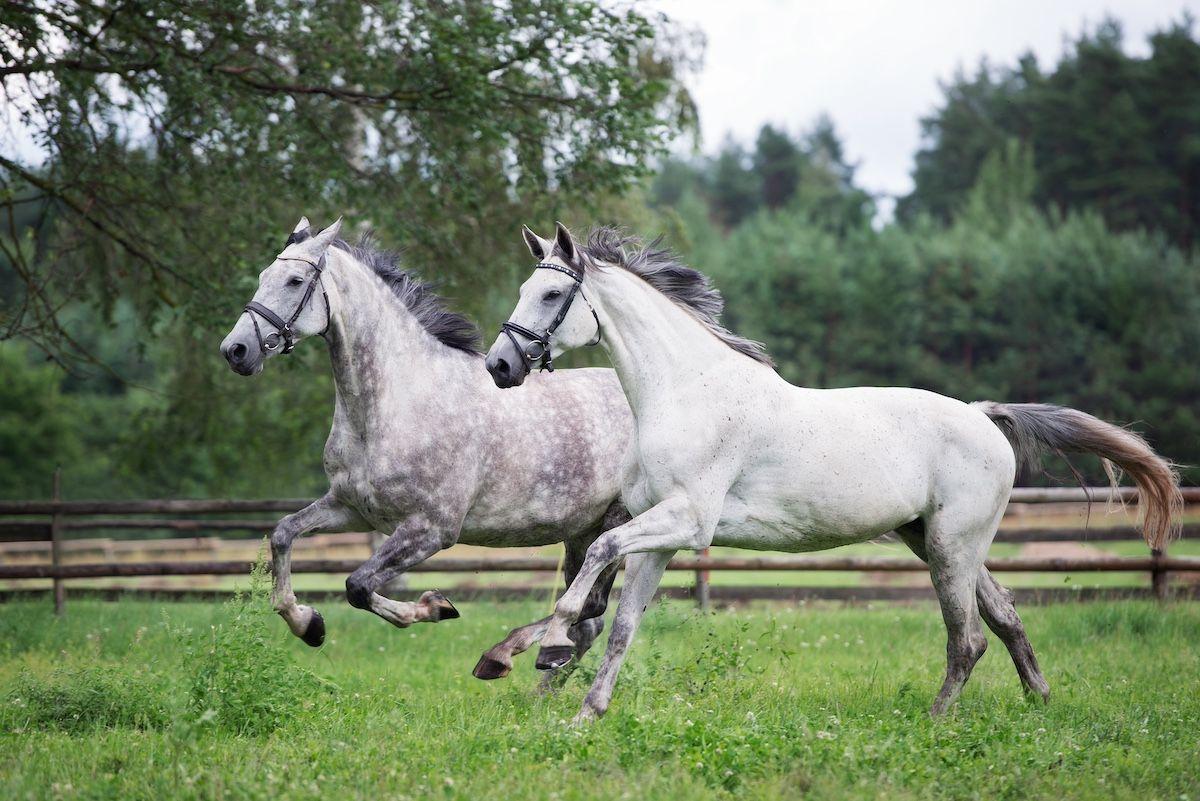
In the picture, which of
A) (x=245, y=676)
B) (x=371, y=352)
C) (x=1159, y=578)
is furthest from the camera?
(x=1159, y=578)

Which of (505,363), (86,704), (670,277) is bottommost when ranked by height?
(86,704)

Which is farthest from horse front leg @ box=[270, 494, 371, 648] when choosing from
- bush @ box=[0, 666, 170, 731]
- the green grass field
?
bush @ box=[0, 666, 170, 731]

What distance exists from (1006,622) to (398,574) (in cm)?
332

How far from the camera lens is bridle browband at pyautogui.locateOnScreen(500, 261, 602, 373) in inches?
203

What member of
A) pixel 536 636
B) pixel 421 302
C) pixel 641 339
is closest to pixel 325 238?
pixel 421 302

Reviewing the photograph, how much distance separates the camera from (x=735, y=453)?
17.5 feet

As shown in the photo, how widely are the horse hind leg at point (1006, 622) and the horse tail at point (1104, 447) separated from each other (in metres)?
0.76

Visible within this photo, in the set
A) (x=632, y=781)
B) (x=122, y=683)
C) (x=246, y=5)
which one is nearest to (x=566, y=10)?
(x=246, y=5)

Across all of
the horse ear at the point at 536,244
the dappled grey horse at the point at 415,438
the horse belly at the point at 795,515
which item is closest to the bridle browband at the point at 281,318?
the dappled grey horse at the point at 415,438

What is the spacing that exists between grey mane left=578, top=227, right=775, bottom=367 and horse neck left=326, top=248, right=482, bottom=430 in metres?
1.19

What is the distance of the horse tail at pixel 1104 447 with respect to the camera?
6.19m

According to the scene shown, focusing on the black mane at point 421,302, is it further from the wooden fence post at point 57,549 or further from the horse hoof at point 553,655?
the wooden fence post at point 57,549

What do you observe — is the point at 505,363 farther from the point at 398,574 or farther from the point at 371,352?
the point at 398,574

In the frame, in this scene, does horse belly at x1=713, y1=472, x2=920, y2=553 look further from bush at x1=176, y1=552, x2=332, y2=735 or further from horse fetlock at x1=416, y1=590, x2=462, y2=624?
bush at x1=176, y1=552, x2=332, y2=735
